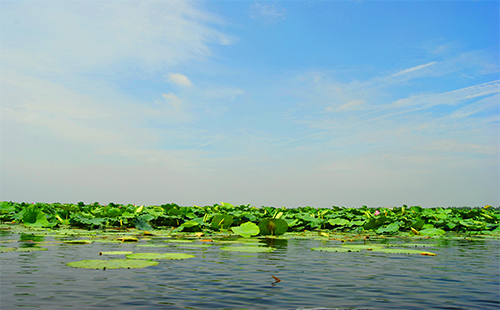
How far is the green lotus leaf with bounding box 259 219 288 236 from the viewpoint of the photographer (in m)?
6.17

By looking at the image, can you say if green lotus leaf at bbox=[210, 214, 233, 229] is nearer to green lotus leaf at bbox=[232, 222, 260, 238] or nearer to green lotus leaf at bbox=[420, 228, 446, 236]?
green lotus leaf at bbox=[232, 222, 260, 238]

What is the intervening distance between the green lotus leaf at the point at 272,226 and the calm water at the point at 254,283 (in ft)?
7.00

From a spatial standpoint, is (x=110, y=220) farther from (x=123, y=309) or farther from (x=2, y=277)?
(x=123, y=309)

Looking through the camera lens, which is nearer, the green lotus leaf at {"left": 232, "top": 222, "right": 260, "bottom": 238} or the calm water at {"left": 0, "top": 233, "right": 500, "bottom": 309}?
the calm water at {"left": 0, "top": 233, "right": 500, "bottom": 309}

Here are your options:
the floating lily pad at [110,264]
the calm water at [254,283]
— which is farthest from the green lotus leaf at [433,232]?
the floating lily pad at [110,264]

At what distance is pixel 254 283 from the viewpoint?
105 inches

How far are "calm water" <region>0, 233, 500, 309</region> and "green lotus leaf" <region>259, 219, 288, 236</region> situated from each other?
2.13m

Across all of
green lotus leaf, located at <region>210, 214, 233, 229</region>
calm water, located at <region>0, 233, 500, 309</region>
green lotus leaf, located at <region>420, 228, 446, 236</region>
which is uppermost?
green lotus leaf, located at <region>210, 214, 233, 229</region>

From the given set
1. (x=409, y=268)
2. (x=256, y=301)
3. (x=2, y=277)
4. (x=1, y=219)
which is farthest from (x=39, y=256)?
(x=1, y=219)

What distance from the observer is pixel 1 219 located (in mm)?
10000

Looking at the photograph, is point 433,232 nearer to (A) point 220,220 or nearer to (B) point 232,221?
(B) point 232,221

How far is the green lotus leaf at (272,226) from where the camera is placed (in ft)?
20.2

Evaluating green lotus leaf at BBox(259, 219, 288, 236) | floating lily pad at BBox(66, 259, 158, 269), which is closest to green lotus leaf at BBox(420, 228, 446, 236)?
green lotus leaf at BBox(259, 219, 288, 236)

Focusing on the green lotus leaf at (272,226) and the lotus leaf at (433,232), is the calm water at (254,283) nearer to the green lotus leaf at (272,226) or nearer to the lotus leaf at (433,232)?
the green lotus leaf at (272,226)
